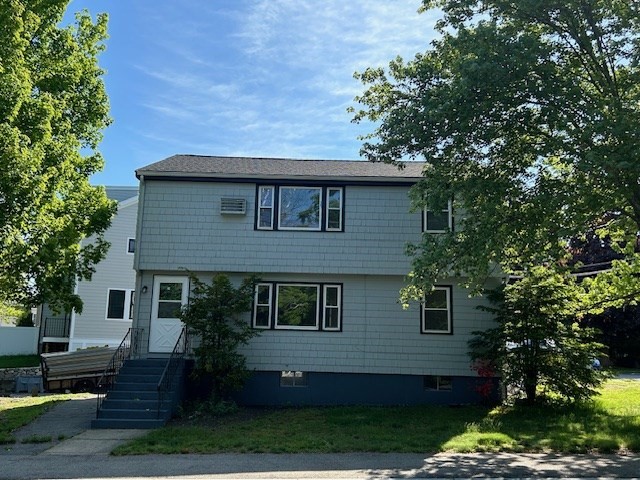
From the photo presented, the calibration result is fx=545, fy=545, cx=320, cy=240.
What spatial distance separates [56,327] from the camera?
27.8 meters

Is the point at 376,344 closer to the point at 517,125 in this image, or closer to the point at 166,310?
the point at 166,310

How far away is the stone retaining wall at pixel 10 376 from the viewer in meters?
19.5

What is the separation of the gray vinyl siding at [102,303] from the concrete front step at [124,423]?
15073 mm

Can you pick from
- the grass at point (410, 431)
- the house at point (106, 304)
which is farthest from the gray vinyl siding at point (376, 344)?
the house at point (106, 304)

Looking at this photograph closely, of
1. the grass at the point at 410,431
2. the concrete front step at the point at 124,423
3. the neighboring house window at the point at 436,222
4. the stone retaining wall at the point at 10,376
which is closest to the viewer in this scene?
the grass at the point at 410,431

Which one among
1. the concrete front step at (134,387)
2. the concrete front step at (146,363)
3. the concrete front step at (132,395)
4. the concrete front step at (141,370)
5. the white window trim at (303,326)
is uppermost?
the white window trim at (303,326)

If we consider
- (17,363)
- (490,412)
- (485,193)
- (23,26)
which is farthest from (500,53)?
(17,363)

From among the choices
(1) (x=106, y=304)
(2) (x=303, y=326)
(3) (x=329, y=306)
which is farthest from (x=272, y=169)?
(1) (x=106, y=304)

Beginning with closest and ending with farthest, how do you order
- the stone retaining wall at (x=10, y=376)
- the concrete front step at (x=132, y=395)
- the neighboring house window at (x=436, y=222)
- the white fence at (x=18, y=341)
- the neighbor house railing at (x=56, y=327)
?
the concrete front step at (x=132, y=395), the neighboring house window at (x=436, y=222), the stone retaining wall at (x=10, y=376), the neighbor house railing at (x=56, y=327), the white fence at (x=18, y=341)

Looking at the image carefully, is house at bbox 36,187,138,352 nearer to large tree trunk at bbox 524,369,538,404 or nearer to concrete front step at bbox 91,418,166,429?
concrete front step at bbox 91,418,166,429

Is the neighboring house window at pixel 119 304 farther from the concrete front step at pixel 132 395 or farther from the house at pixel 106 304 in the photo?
the concrete front step at pixel 132 395

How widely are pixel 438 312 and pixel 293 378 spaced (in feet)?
14.4

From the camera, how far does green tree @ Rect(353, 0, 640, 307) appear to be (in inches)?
375

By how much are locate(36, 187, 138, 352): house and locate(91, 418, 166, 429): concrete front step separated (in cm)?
1502
